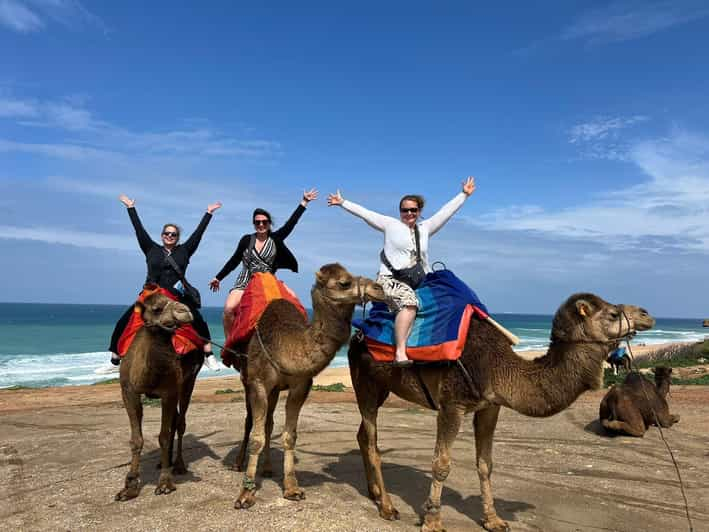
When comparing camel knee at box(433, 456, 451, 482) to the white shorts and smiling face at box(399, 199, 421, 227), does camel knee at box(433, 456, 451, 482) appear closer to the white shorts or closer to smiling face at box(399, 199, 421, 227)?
the white shorts

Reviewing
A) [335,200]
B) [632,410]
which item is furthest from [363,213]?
[632,410]

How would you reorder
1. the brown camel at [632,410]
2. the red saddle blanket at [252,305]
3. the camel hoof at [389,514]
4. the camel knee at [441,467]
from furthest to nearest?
1. the brown camel at [632,410]
2. the red saddle blanket at [252,305]
3. the camel hoof at [389,514]
4. the camel knee at [441,467]

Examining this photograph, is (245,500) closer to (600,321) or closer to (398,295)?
(398,295)

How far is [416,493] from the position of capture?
22.7 ft

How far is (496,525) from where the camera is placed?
5754 millimetres

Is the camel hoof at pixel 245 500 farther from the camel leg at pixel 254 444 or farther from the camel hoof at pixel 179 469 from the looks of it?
the camel hoof at pixel 179 469

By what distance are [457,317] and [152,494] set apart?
4.26 meters

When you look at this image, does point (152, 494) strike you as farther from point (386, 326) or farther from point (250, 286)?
point (386, 326)

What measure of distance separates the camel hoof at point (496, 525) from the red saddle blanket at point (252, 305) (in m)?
3.04

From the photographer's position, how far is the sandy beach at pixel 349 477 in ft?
19.5

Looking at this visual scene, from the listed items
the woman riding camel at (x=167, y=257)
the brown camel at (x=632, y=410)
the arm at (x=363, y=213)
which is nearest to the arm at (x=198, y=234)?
the woman riding camel at (x=167, y=257)

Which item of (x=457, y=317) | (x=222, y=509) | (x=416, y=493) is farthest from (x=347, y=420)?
(x=457, y=317)

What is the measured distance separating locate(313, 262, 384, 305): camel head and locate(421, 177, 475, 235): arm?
1.28 metres

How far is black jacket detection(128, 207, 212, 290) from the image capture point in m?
7.66
